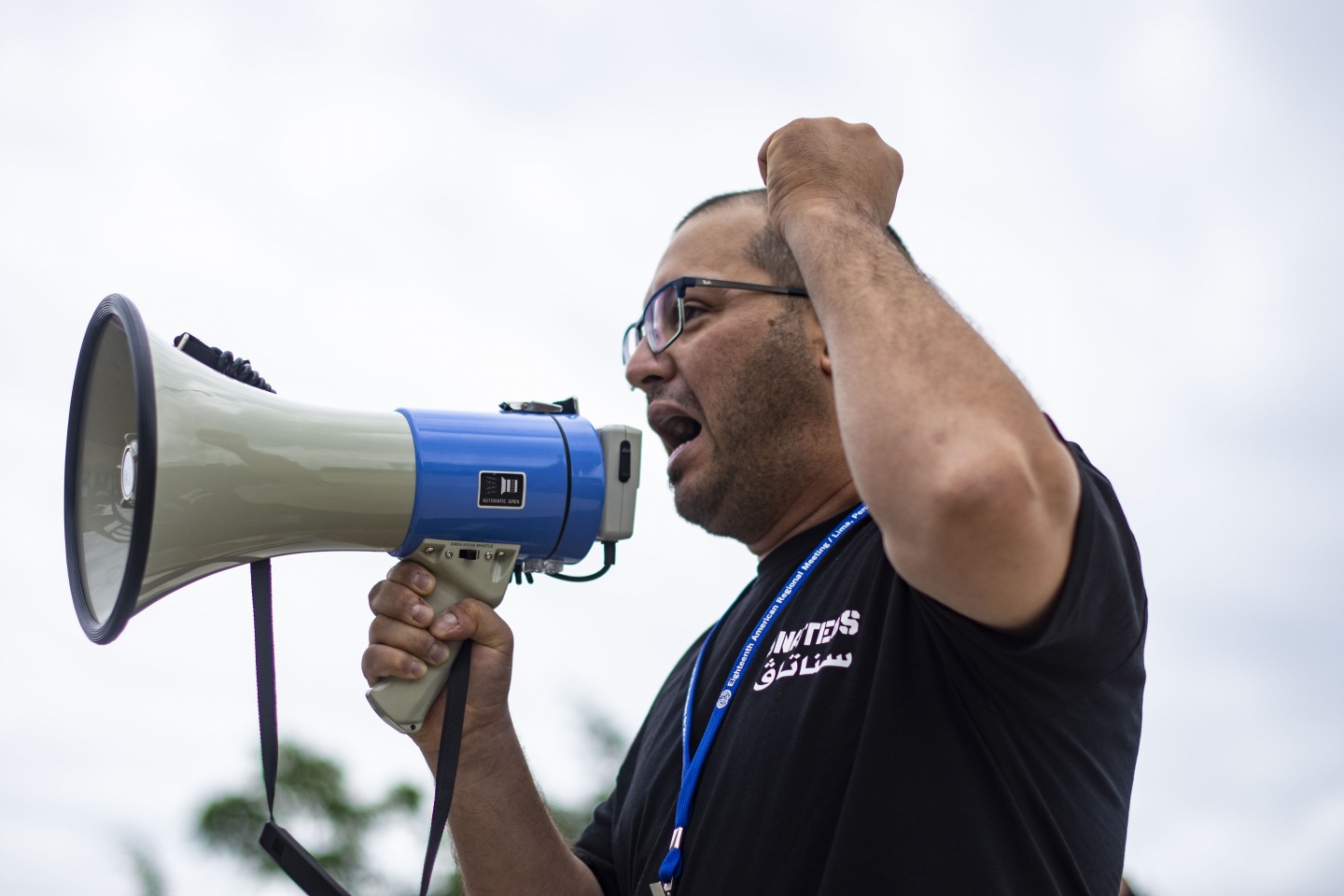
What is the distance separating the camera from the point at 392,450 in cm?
227

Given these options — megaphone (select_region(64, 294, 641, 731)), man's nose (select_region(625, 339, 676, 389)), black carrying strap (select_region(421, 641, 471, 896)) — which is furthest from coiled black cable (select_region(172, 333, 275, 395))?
man's nose (select_region(625, 339, 676, 389))

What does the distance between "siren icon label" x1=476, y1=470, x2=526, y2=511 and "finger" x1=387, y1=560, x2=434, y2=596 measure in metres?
0.18

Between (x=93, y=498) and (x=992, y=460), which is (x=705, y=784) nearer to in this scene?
(x=992, y=460)

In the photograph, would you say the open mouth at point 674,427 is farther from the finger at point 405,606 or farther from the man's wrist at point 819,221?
the man's wrist at point 819,221

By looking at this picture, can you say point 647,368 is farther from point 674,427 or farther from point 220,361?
point 220,361

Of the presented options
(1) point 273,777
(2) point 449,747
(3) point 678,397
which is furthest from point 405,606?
(3) point 678,397

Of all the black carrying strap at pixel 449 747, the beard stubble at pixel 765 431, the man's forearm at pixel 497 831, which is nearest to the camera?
the black carrying strap at pixel 449 747

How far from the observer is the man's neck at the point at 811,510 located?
2.61 m

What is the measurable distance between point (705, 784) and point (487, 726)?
1.98ft

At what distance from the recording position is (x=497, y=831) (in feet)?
8.42

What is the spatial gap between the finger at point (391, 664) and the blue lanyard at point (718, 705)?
561 millimetres

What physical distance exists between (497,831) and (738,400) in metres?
1.10

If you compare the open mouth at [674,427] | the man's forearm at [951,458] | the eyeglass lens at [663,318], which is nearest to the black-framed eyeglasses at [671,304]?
the eyeglass lens at [663,318]

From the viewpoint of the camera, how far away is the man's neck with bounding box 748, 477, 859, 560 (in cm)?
261
